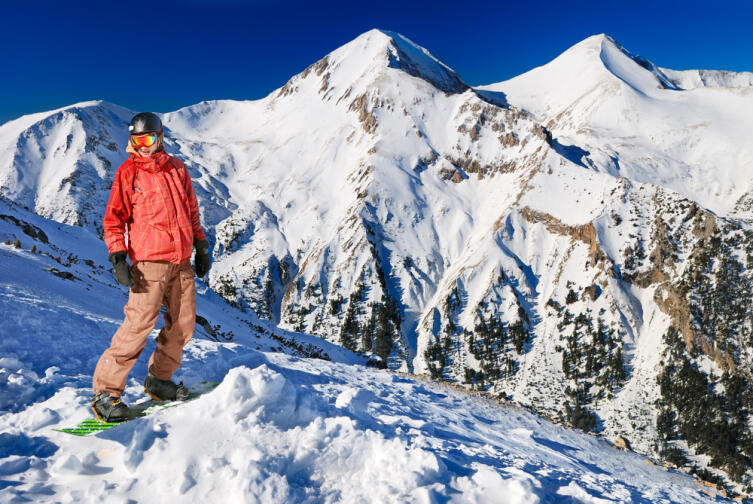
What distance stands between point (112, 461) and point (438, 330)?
12748 centimetres

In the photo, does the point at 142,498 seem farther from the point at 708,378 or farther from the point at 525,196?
→ the point at 525,196

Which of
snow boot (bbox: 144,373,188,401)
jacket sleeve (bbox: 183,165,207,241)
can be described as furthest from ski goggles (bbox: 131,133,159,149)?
snow boot (bbox: 144,373,188,401)

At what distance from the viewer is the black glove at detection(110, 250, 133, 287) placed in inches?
171

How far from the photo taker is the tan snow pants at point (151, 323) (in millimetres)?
4406

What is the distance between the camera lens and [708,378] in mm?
104250

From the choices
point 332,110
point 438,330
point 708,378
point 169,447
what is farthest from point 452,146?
point 169,447

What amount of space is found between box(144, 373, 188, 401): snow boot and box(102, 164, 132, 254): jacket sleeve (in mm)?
1569

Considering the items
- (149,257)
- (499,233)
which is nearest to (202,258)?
(149,257)

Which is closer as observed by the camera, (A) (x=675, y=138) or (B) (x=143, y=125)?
(B) (x=143, y=125)

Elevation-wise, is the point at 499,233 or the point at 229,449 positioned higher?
the point at 499,233

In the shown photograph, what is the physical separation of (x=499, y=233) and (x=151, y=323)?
136 meters

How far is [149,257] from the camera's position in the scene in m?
4.62

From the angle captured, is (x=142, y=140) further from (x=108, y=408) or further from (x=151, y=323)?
(x=108, y=408)

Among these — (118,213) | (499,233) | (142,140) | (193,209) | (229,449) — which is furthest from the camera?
(499,233)
